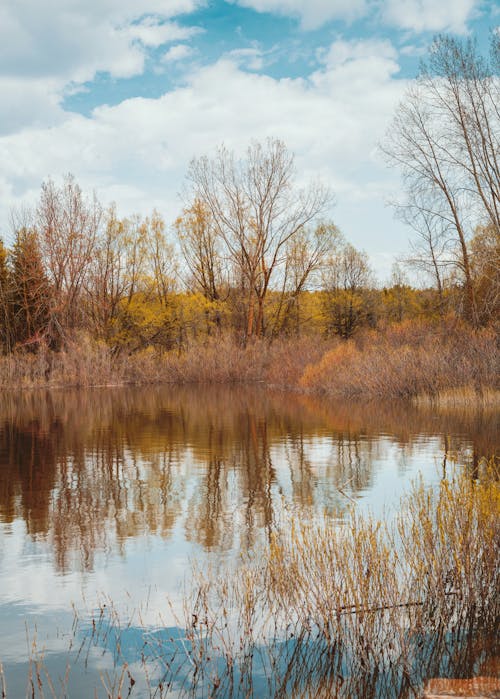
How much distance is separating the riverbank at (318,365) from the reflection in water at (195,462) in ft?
8.76

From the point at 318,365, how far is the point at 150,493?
24227 mm

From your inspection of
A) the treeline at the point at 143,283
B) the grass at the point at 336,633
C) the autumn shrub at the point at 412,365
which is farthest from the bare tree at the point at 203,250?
the grass at the point at 336,633

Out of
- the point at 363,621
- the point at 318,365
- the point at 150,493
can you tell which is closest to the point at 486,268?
the point at 318,365

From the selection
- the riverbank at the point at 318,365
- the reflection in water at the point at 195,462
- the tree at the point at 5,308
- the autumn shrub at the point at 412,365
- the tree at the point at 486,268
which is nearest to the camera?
the reflection in water at the point at 195,462

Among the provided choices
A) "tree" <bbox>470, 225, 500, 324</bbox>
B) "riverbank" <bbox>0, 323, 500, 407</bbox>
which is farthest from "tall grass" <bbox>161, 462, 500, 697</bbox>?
"tree" <bbox>470, 225, 500, 324</bbox>

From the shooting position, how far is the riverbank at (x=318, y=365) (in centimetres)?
2862

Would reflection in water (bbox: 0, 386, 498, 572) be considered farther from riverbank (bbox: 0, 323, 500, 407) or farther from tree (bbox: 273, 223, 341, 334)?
tree (bbox: 273, 223, 341, 334)

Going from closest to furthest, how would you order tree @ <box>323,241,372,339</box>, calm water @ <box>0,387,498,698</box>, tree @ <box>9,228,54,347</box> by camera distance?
1. calm water @ <box>0,387,498,698</box>
2. tree @ <box>9,228,54,347</box>
3. tree @ <box>323,241,372,339</box>

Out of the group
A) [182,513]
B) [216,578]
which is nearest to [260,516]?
[182,513]

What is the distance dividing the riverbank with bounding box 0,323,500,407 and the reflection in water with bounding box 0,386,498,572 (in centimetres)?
267

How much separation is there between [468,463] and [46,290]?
3685 centimetres

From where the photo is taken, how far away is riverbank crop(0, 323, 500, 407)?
2862 centimetres

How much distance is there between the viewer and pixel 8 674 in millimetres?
6141

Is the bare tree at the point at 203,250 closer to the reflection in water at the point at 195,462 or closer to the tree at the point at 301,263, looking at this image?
the tree at the point at 301,263
